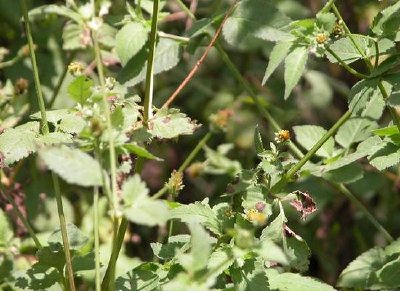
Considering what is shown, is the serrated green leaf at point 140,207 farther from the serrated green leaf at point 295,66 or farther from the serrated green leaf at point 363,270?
the serrated green leaf at point 363,270

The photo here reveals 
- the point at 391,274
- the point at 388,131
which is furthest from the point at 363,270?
the point at 388,131

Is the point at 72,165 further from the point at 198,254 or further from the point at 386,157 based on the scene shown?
the point at 386,157

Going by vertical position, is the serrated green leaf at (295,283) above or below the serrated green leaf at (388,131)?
below

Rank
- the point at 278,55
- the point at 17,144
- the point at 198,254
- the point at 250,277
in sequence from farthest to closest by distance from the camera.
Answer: the point at 278,55 < the point at 17,144 < the point at 250,277 < the point at 198,254

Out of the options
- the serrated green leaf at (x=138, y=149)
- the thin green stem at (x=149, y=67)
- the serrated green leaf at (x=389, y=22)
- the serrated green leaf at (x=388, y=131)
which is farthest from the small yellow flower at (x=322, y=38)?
the serrated green leaf at (x=138, y=149)

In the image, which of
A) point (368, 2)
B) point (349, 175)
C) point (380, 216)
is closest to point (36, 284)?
point (349, 175)

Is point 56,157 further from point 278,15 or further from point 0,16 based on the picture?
point 0,16
